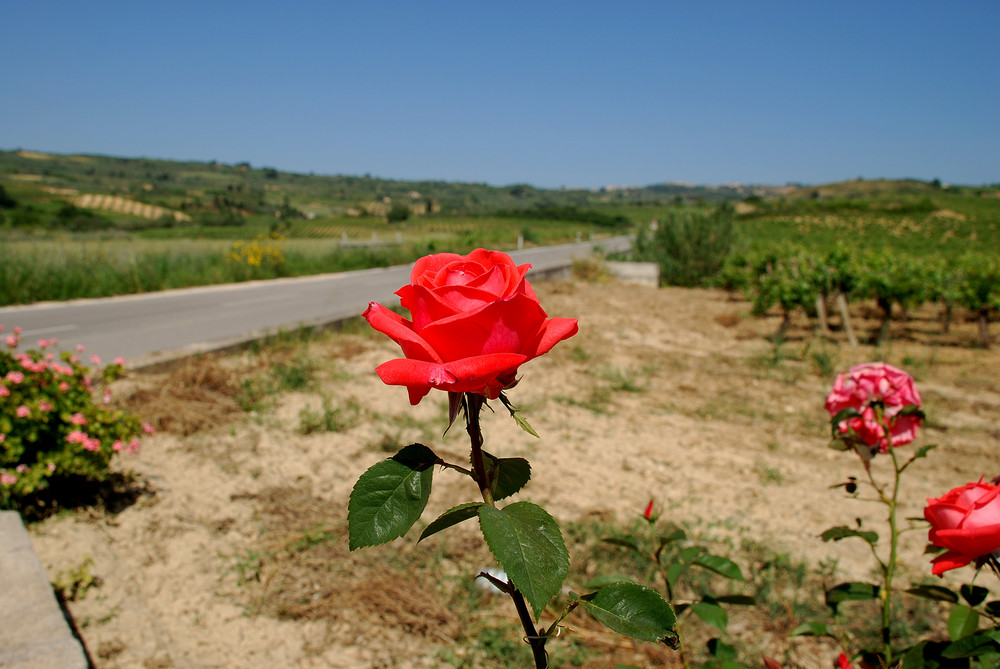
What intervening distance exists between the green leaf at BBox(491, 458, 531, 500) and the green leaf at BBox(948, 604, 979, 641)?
87 cm

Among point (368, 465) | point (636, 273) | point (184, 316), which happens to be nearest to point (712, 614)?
point (368, 465)

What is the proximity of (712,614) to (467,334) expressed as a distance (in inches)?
37.6

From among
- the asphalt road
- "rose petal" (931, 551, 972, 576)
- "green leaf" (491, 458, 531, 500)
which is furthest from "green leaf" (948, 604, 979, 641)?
the asphalt road

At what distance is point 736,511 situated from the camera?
3203 mm

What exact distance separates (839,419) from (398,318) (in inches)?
35.7

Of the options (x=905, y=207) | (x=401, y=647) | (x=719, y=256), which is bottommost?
(x=401, y=647)

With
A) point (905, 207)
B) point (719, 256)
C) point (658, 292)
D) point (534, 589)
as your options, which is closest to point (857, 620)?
point (534, 589)

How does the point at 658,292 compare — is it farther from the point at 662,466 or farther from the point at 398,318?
the point at 398,318

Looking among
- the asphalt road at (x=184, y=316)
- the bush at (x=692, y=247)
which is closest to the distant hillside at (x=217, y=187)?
the bush at (x=692, y=247)

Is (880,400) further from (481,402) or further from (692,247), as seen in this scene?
(692,247)

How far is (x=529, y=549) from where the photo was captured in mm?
512

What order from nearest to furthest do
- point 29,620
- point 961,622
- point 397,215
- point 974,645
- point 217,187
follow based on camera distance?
point 974,645 < point 961,622 < point 29,620 < point 397,215 < point 217,187

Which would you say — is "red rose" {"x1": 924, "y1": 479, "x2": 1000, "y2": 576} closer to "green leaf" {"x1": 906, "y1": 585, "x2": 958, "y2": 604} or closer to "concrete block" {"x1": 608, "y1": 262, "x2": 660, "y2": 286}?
"green leaf" {"x1": 906, "y1": 585, "x2": 958, "y2": 604}

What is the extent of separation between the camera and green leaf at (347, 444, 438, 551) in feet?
1.78
